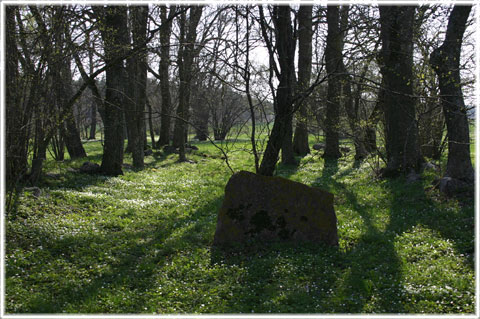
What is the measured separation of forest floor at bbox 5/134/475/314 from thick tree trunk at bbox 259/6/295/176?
243 centimetres

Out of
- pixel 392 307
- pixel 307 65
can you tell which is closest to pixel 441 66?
pixel 392 307

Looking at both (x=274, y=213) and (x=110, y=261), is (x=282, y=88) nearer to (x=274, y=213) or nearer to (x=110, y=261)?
(x=274, y=213)

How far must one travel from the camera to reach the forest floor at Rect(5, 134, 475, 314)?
20.4ft

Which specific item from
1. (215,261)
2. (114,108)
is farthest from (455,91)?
(114,108)

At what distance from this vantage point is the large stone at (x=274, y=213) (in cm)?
881

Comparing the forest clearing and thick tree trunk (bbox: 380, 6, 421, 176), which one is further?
thick tree trunk (bbox: 380, 6, 421, 176)

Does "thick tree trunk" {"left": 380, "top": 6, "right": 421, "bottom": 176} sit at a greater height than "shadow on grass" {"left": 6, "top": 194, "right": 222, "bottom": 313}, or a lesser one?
greater

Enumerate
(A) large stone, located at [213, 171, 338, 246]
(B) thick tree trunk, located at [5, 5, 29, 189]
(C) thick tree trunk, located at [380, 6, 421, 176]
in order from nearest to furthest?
(B) thick tree trunk, located at [5, 5, 29, 189] → (A) large stone, located at [213, 171, 338, 246] → (C) thick tree trunk, located at [380, 6, 421, 176]

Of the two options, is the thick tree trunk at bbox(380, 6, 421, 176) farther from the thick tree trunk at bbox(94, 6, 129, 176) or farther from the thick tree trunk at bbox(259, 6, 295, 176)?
the thick tree trunk at bbox(94, 6, 129, 176)

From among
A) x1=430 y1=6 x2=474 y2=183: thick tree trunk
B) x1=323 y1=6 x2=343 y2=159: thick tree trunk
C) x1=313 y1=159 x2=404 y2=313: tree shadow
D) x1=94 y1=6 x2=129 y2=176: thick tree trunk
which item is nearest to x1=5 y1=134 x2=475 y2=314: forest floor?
x1=313 y1=159 x2=404 y2=313: tree shadow

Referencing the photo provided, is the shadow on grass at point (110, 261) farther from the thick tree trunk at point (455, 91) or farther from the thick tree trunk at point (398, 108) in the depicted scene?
the thick tree trunk at point (398, 108)

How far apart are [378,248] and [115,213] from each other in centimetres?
712

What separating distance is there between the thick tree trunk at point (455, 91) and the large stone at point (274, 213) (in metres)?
5.35

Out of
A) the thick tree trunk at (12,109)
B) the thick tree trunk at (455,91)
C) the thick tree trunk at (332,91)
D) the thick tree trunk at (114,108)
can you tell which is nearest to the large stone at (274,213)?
the thick tree trunk at (12,109)
